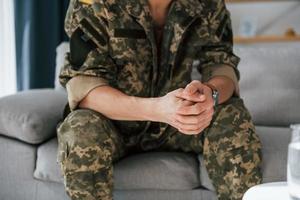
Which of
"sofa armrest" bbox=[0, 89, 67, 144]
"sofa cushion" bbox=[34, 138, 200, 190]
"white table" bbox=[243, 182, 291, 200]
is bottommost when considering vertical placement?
"sofa cushion" bbox=[34, 138, 200, 190]

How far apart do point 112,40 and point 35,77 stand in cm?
109

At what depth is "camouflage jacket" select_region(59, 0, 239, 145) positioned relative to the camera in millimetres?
1381

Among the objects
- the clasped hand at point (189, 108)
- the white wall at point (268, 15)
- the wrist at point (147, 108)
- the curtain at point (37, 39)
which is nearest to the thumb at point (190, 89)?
the clasped hand at point (189, 108)

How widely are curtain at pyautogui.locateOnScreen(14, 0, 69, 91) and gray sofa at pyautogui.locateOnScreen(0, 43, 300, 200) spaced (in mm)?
545

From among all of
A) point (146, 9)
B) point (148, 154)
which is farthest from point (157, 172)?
point (146, 9)

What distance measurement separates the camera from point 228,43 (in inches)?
59.2

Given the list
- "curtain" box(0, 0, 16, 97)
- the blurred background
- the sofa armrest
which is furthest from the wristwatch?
"curtain" box(0, 0, 16, 97)

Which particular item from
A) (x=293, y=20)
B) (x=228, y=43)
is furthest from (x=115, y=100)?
(x=293, y=20)

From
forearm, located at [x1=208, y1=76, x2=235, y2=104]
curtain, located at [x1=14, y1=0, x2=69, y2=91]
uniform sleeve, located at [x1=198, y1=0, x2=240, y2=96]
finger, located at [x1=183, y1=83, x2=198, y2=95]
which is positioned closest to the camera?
finger, located at [x1=183, y1=83, x2=198, y2=95]

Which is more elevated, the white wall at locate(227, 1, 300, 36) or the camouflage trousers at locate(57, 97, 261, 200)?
the white wall at locate(227, 1, 300, 36)

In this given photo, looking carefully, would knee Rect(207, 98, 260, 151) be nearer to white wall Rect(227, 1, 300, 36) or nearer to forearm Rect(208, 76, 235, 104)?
forearm Rect(208, 76, 235, 104)

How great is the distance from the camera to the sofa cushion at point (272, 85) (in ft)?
6.03

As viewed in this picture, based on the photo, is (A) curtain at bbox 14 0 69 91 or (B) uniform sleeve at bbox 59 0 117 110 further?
(A) curtain at bbox 14 0 69 91

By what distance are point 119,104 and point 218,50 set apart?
1.22 feet
